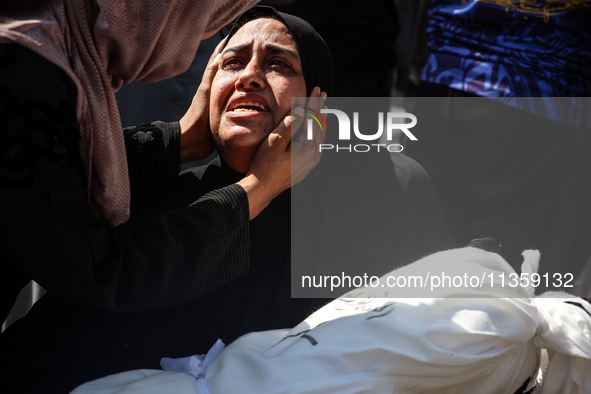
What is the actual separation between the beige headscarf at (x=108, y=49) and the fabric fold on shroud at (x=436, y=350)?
45 cm

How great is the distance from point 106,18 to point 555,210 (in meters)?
1.88

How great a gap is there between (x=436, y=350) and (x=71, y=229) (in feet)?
2.40

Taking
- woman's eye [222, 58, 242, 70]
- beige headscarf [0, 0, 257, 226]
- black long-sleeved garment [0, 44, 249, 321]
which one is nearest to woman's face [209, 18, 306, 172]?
woman's eye [222, 58, 242, 70]

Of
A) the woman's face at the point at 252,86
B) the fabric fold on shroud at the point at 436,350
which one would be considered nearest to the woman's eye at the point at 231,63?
the woman's face at the point at 252,86

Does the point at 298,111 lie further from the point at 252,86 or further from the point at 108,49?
the point at 108,49

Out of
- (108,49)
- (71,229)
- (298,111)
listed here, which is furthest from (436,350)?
(298,111)

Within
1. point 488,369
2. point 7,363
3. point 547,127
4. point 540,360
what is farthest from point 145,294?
point 547,127

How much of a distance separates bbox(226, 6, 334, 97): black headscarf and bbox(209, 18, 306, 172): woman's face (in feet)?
0.07

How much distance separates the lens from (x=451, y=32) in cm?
253

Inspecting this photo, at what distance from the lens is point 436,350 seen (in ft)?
3.84

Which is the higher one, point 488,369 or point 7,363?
point 488,369

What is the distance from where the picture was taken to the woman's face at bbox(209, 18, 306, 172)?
76.2 inches

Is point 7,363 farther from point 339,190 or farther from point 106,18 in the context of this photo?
point 339,190

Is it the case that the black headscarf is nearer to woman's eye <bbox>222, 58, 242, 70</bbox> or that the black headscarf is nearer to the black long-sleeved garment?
woman's eye <bbox>222, 58, 242, 70</bbox>
